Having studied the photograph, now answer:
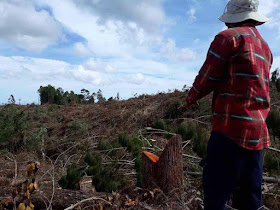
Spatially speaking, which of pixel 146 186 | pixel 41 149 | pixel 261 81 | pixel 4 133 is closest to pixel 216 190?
pixel 261 81

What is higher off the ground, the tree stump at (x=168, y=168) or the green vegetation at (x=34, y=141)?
the tree stump at (x=168, y=168)

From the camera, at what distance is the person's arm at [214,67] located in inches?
51.8

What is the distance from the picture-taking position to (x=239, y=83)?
132cm

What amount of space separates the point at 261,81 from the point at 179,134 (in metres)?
0.88

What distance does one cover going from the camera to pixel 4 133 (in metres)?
4.99

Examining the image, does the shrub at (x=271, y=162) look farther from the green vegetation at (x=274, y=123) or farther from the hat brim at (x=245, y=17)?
the hat brim at (x=245, y=17)

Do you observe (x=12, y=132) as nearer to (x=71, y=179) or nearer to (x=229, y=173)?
(x=71, y=179)

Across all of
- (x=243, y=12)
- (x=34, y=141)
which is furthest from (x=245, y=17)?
(x=34, y=141)

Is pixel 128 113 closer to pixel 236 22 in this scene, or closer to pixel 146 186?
pixel 146 186

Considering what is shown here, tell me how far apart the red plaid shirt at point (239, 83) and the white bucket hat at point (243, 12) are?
13 centimetres

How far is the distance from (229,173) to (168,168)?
0.76 m

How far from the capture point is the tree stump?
2029mm

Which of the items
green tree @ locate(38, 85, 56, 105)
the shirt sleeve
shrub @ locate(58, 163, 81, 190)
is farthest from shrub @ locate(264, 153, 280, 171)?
green tree @ locate(38, 85, 56, 105)

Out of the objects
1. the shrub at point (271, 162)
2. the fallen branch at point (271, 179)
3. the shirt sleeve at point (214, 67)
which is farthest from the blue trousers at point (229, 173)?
the fallen branch at point (271, 179)
